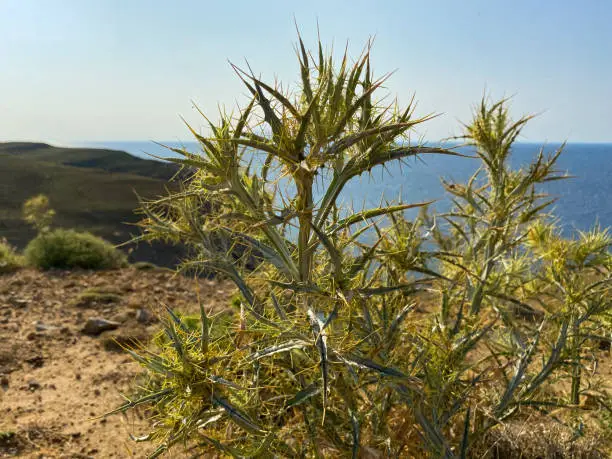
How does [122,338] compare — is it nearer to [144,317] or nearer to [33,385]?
[144,317]

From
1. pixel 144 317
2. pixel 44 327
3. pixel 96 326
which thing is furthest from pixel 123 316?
pixel 44 327

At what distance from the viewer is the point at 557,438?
9.70 ft

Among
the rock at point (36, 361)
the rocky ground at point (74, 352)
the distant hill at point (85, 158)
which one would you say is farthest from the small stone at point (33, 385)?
the distant hill at point (85, 158)

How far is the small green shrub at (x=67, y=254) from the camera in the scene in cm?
1042

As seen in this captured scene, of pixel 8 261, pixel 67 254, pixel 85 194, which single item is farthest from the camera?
pixel 85 194

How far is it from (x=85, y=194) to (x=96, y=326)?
4156cm

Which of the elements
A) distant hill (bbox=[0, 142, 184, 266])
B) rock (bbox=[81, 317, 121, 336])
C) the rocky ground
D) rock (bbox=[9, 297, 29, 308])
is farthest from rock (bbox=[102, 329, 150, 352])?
distant hill (bbox=[0, 142, 184, 266])

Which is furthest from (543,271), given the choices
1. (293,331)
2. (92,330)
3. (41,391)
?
(92,330)

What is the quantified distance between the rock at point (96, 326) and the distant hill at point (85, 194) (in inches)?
890

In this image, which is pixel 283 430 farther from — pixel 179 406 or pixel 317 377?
pixel 179 406

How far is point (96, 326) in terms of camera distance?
673 cm

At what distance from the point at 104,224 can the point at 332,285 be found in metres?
40.1

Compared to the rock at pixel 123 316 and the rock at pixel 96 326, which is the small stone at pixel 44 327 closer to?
the rock at pixel 96 326

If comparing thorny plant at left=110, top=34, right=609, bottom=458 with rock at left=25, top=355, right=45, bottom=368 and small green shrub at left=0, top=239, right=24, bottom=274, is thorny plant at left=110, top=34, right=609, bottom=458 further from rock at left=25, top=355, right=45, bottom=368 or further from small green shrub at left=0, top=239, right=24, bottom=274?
small green shrub at left=0, top=239, right=24, bottom=274
